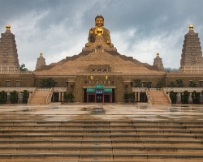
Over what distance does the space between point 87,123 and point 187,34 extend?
49.9m

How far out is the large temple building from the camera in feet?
142

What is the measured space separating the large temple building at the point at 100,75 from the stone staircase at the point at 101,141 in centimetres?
2851

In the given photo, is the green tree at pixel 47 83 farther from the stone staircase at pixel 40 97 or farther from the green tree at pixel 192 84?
the green tree at pixel 192 84

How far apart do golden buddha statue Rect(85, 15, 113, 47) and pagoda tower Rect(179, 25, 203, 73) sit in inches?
832

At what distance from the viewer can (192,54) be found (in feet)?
183

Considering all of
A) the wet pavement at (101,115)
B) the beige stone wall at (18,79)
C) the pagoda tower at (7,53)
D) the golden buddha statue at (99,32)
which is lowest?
the wet pavement at (101,115)

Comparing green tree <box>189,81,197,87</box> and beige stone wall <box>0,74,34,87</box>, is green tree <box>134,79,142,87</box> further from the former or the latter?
beige stone wall <box>0,74,34,87</box>

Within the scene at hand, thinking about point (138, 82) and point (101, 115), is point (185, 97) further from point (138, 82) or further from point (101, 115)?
point (101, 115)

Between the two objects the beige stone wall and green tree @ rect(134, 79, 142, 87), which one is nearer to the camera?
the beige stone wall

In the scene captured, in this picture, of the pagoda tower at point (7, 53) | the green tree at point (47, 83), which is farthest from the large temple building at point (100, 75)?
the green tree at point (47, 83)

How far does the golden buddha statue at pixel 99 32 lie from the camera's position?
69.2m

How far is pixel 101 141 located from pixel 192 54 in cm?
5091

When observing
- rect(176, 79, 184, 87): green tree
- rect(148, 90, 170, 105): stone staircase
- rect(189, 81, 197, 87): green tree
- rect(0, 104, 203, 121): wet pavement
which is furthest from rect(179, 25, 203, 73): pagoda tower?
rect(0, 104, 203, 121): wet pavement

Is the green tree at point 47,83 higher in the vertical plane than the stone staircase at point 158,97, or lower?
higher
